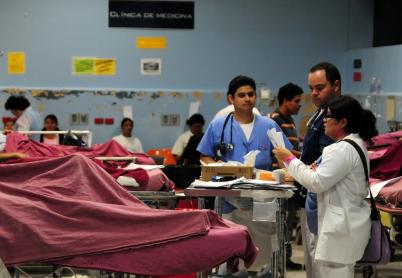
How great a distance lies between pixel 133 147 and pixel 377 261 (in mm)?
5962

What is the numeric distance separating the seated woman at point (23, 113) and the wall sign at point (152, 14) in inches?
66.7

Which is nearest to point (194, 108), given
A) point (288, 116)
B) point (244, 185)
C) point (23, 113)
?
point (23, 113)

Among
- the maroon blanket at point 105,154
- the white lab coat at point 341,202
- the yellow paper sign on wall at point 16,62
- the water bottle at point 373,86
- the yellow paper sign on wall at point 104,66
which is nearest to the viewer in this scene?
the white lab coat at point 341,202

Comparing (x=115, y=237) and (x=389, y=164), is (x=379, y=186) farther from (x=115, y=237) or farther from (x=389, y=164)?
(x=115, y=237)

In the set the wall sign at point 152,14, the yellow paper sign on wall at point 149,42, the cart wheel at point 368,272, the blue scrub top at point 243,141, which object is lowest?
the cart wheel at point 368,272

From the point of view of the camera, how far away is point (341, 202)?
467 centimetres

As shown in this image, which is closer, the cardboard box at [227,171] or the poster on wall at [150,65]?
the cardboard box at [227,171]

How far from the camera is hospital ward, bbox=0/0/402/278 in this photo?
14.1ft

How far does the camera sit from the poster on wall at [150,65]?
10742 mm

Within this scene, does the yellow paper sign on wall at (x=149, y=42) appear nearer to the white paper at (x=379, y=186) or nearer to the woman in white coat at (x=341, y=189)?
the white paper at (x=379, y=186)

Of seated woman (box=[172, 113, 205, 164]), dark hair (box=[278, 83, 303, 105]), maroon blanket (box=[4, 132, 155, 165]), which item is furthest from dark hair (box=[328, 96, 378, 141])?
seated woman (box=[172, 113, 205, 164])

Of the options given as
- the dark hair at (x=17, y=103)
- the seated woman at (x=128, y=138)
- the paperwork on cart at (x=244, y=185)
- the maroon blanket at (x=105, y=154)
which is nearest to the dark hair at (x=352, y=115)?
the paperwork on cart at (x=244, y=185)

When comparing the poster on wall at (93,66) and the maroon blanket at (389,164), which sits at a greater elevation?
the poster on wall at (93,66)

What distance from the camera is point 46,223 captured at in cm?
438
